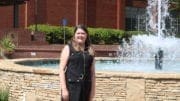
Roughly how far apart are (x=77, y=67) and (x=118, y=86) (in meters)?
3.19

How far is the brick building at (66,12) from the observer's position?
1697 inches

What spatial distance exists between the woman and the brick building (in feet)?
100

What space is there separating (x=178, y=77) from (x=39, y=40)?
23798 millimetres

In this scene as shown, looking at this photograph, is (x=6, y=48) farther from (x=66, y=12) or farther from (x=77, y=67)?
(x=66, y=12)

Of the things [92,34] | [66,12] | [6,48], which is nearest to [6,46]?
[6,48]

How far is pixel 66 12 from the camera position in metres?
45.4

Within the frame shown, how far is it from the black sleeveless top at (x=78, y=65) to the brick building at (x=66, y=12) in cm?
3056

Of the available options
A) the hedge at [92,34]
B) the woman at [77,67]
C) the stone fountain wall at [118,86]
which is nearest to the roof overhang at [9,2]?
the hedge at [92,34]

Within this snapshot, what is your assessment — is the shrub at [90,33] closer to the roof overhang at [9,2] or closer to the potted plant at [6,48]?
the roof overhang at [9,2]

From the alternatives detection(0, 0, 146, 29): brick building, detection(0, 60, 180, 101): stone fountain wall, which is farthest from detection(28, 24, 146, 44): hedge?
detection(0, 60, 180, 101): stone fountain wall

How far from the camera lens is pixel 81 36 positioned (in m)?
8.04

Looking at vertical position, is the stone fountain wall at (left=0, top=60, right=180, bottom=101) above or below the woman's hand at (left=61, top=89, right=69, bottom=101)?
below

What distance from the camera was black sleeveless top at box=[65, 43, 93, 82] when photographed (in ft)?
26.6

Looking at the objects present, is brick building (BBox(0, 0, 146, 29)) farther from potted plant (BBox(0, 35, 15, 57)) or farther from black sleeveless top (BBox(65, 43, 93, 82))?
black sleeveless top (BBox(65, 43, 93, 82))
